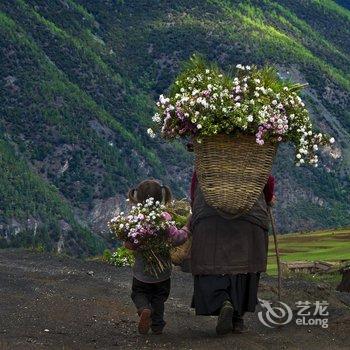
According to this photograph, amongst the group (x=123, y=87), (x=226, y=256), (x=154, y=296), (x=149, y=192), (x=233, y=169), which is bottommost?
(x=154, y=296)

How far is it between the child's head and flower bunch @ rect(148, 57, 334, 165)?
70 centimetres

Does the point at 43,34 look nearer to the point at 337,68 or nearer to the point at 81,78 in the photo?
the point at 81,78

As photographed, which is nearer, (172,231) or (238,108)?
(238,108)

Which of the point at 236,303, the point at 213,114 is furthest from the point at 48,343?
the point at 213,114

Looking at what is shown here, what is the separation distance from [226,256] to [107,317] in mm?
2370

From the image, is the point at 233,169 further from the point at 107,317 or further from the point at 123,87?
the point at 123,87

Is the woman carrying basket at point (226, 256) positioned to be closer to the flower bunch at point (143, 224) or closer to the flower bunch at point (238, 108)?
the flower bunch at point (143, 224)

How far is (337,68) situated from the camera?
590 feet

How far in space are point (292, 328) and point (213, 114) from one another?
2.42 m

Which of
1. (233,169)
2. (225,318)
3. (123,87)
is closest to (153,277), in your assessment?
(225,318)

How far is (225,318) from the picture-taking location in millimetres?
9891

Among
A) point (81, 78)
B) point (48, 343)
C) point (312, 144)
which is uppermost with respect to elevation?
point (81, 78)

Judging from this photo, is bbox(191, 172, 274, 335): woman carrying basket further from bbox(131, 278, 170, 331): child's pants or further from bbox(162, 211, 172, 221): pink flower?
bbox(131, 278, 170, 331): child's pants

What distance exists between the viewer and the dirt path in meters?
9.70
